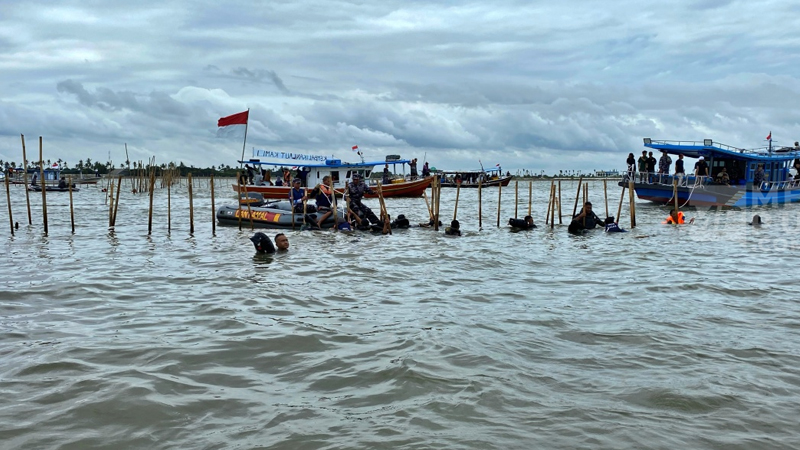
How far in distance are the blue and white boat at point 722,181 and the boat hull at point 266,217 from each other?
16.8 metres

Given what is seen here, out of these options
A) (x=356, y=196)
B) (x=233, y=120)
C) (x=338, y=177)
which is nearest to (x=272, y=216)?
(x=356, y=196)

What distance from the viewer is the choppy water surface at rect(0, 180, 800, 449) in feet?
14.1

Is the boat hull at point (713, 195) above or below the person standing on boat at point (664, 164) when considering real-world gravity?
below

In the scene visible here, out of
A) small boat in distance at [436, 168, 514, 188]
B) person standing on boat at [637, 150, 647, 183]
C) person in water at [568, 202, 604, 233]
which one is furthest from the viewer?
small boat in distance at [436, 168, 514, 188]

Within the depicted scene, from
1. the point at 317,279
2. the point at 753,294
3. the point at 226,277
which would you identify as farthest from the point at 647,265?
the point at 226,277

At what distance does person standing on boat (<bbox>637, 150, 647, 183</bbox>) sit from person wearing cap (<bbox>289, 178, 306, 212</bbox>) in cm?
1893

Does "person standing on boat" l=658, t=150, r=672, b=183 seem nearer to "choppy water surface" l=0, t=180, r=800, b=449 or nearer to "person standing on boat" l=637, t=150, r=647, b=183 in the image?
"person standing on boat" l=637, t=150, r=647, b=183

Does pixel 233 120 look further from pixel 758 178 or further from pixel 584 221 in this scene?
pixel 758 178

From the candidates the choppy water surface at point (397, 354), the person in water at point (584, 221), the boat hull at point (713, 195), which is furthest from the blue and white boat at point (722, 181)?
the choppy water surface at point (397, 354)

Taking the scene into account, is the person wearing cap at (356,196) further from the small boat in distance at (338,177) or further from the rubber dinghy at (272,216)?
the small boat in distance at (338,177)

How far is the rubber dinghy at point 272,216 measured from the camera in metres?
18.5

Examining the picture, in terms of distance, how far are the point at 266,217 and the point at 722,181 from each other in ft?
73.9

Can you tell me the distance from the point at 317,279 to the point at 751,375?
21.8 feet

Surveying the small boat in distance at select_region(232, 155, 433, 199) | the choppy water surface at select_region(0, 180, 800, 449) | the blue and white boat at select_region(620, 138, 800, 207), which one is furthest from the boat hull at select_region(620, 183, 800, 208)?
the choppy water surface at select_region(0, 180, 800, 449)
